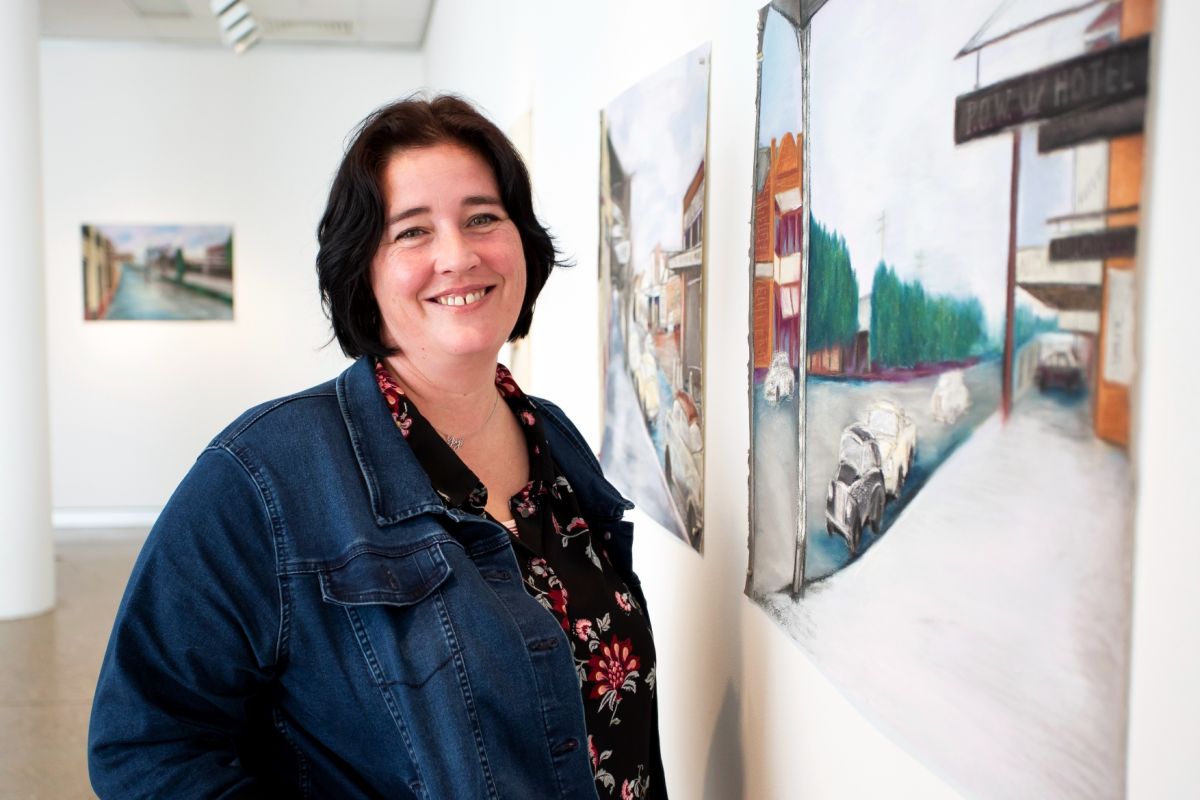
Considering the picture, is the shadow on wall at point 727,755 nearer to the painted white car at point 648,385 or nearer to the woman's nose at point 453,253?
the painted white car at point 648,385

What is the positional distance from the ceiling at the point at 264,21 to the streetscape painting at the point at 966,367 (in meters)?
7.76

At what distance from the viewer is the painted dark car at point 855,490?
113 centimetres

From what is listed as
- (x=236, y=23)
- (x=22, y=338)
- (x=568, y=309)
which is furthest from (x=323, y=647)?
(x=236, y=23)

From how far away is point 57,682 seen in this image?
5184mm

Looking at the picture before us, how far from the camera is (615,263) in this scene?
8.03ft

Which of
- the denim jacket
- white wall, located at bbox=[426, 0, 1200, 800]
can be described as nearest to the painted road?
white wall, located at bbox=[426, 0, 1200, 800]

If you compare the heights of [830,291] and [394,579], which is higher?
[830,291]

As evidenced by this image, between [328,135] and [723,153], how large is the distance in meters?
8.56

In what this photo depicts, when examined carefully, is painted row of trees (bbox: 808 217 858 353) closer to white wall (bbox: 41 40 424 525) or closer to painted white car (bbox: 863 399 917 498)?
painted white car (bbox: 863 399 917 498)

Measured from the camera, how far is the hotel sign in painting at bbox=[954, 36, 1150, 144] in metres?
0.71

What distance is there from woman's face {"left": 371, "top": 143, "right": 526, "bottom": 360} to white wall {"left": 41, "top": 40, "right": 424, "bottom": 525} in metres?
8.04

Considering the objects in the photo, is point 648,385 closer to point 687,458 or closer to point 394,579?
point 687,458

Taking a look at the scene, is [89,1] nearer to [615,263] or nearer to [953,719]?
[615,263]

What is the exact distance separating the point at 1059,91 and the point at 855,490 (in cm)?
53
